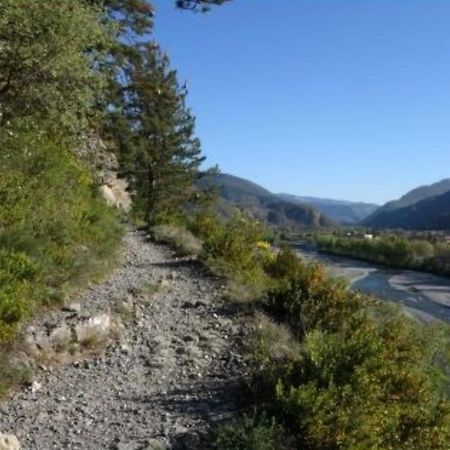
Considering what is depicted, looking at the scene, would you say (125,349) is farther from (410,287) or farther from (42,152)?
(410,287)

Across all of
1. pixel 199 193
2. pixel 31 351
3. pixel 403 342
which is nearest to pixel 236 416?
pixel 31 351

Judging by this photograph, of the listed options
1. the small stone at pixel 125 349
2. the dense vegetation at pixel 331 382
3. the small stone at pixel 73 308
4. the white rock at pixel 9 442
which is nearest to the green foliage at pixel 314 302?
the dense vegetation at pixel 331 382

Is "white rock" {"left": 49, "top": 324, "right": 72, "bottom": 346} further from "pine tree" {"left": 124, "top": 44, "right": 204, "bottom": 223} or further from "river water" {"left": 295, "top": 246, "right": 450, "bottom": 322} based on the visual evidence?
"river water" {"left": 295, "top": 246, "right": 450, "bottom": 322}

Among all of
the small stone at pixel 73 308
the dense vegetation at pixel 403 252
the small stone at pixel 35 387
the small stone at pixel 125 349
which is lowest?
the dense vegetation at pixel 403 252

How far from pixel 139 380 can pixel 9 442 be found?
2.27 metres

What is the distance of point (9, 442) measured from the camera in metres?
5.50

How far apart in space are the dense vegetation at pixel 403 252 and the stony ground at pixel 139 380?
264ft

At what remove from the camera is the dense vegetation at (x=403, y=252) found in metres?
90.4

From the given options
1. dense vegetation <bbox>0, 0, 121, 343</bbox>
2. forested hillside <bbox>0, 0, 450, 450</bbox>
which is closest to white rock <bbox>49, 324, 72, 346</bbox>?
forested hillside <bbox>0, 0, 450, 450</bbox>

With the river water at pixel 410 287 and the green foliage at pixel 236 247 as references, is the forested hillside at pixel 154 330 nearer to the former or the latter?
the green foliage at pixel 236 247

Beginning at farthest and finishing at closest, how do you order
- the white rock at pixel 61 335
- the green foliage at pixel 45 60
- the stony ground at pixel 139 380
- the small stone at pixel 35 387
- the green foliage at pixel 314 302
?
the green foliage at pixel 45 60, the green foliage at pixel 314 302, the white rock at pixel 61 335, the small stone at pixel 35 387, the stony ground at pixel 139 380

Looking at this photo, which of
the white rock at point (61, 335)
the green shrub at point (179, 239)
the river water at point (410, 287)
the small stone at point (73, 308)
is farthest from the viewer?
the river water at point (410, 287)

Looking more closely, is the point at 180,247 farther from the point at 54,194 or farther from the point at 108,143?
the point at 108,143

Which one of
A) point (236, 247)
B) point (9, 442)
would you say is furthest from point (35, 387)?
point (236, 247)
